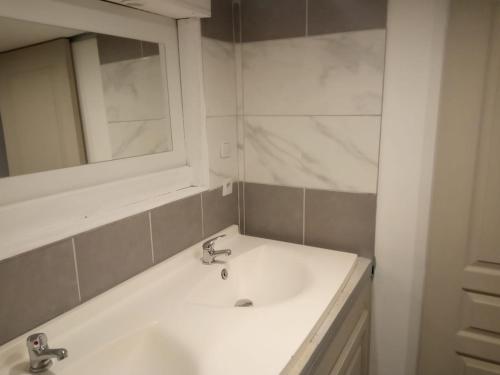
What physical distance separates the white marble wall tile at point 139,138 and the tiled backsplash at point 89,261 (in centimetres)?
21

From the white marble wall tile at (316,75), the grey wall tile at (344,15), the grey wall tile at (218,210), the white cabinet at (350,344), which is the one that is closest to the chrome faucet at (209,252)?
the grey wall tile at (218,210)

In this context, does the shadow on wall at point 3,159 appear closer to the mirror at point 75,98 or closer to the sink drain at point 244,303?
the mirror at point 75,98

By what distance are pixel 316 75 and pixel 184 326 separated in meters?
1.00

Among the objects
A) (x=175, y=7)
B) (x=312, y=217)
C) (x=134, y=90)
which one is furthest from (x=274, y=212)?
(x=175, y=7)

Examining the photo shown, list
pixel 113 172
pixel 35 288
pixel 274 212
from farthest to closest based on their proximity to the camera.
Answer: pixel 274 212 < pixel 113 172 < pixel 35 288

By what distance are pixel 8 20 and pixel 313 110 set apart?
39.1 inches

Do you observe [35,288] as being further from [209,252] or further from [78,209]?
[209,252]

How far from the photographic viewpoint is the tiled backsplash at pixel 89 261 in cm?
83

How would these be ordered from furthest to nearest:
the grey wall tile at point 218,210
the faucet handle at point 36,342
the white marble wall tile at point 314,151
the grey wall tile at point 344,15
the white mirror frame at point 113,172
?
the grey wall tile at point 218,210, the white marble wall tile at point 314,151, the grey wall tile at point 344,15, the white mirror frame at point 113,172, the faucet handle at point 36,342

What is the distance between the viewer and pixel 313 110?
4.53 ft

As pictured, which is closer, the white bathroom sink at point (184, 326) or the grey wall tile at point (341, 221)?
the white bathroom sink at point (184, 326)

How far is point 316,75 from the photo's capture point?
1.35 m

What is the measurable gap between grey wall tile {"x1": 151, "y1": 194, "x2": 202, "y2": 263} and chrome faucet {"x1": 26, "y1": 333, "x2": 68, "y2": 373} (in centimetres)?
47

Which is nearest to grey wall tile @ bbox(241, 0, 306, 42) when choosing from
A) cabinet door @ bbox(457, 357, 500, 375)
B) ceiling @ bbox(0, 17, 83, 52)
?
ceiling @ bbox(0, 17, 83, 52)
